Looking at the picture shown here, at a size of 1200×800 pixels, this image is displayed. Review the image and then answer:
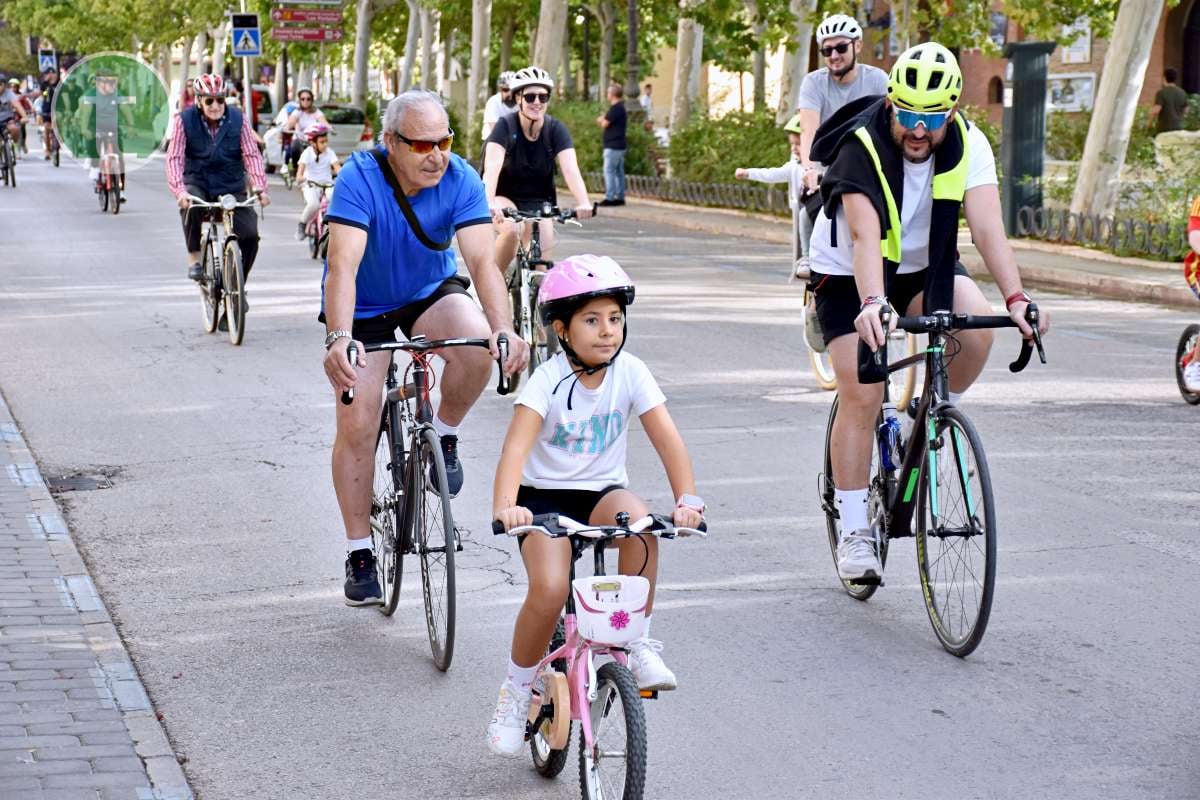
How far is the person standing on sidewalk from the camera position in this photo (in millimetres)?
31406

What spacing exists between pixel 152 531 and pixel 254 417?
2.77m

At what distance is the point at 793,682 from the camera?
5.65m

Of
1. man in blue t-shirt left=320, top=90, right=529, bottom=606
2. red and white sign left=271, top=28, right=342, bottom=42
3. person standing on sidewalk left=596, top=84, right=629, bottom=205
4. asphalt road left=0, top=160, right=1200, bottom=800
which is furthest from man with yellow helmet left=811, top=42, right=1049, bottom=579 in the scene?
red and white sign left=271, top=28, right=342, bottom=42

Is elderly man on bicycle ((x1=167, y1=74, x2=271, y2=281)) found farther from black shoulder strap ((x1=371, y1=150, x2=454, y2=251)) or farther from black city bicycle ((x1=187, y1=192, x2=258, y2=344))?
black shoulder strap ((x1=371, y1=150, x2=454, y2=251))

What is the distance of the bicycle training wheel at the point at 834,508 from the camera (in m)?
6.44

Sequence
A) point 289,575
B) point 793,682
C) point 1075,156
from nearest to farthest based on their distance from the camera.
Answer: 1. point 793,682
2. point 289,575
3. point 1075,156

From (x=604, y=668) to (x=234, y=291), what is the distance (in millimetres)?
9919

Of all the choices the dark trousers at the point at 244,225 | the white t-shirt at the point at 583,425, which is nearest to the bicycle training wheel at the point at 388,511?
the white t-shirt at the point at 583,425

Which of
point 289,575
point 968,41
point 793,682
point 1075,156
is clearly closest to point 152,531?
point 289,575

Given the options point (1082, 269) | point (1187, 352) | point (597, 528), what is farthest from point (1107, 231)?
point (597, 528)

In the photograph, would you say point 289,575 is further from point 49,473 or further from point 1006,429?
point 1006,429

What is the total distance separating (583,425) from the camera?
4.68 metres

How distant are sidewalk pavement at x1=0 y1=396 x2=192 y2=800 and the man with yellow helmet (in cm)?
250

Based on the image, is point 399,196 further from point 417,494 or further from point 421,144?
point 417,494
